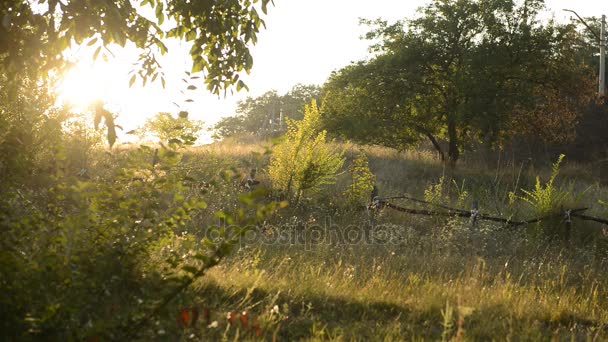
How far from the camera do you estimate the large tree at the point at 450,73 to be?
21656 mm

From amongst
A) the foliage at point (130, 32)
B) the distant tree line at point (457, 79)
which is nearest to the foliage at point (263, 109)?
the distant tree line at point (457, 79)

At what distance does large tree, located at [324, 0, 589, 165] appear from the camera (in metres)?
21.7

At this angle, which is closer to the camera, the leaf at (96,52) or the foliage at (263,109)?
the leaf at (96,52)

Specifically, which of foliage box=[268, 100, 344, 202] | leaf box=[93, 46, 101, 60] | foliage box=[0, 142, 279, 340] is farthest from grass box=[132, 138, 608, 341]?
leaf box=[93, 46, 101, 60]

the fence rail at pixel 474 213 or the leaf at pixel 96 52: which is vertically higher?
the leaf at pixel 96 52

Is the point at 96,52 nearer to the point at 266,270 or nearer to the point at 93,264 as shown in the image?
the point at 93,264

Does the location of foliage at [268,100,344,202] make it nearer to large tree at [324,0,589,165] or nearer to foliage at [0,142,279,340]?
foliage at [0,142,279,340]

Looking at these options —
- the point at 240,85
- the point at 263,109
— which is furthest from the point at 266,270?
the point at 263,109

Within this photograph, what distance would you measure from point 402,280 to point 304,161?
5.45 metres

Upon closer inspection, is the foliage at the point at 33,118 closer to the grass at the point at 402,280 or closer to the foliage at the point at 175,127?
the foliage at the point at 175,127

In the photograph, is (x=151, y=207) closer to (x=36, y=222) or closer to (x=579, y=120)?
(x=36, y=222)

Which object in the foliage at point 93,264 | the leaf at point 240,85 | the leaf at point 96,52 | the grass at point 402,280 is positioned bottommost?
the grass at point 402,280

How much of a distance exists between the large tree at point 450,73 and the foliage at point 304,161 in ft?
29.9

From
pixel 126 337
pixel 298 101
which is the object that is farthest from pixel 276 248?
pixel 298 101
